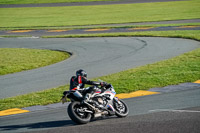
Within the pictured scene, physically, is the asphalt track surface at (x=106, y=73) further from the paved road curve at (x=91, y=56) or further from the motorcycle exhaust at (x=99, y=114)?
the motorcycle exhaust at (x=99, y=114)

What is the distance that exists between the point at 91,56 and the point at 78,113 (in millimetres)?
13416

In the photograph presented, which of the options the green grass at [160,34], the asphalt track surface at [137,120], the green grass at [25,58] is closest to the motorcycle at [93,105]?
the asphalt track surface at [137,120]

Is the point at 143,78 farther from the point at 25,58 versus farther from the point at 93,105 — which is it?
the point at 25,58

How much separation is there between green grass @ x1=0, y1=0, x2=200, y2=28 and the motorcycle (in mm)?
33814

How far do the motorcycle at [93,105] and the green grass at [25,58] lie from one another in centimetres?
1054

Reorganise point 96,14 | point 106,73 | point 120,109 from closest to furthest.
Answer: point 120,109 → point 106,73 → point 96,14

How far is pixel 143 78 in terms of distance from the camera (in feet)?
52.7

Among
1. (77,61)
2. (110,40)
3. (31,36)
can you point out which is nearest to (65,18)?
(31,36)

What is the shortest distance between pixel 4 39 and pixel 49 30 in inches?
230

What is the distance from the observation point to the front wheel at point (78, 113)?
960 cm

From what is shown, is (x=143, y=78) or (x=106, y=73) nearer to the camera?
(x=143, y=78)

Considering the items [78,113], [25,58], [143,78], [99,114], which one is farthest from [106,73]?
[78,113]

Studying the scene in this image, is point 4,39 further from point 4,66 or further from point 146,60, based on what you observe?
→ point 146,60

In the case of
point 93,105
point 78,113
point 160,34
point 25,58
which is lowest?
point 78,113
